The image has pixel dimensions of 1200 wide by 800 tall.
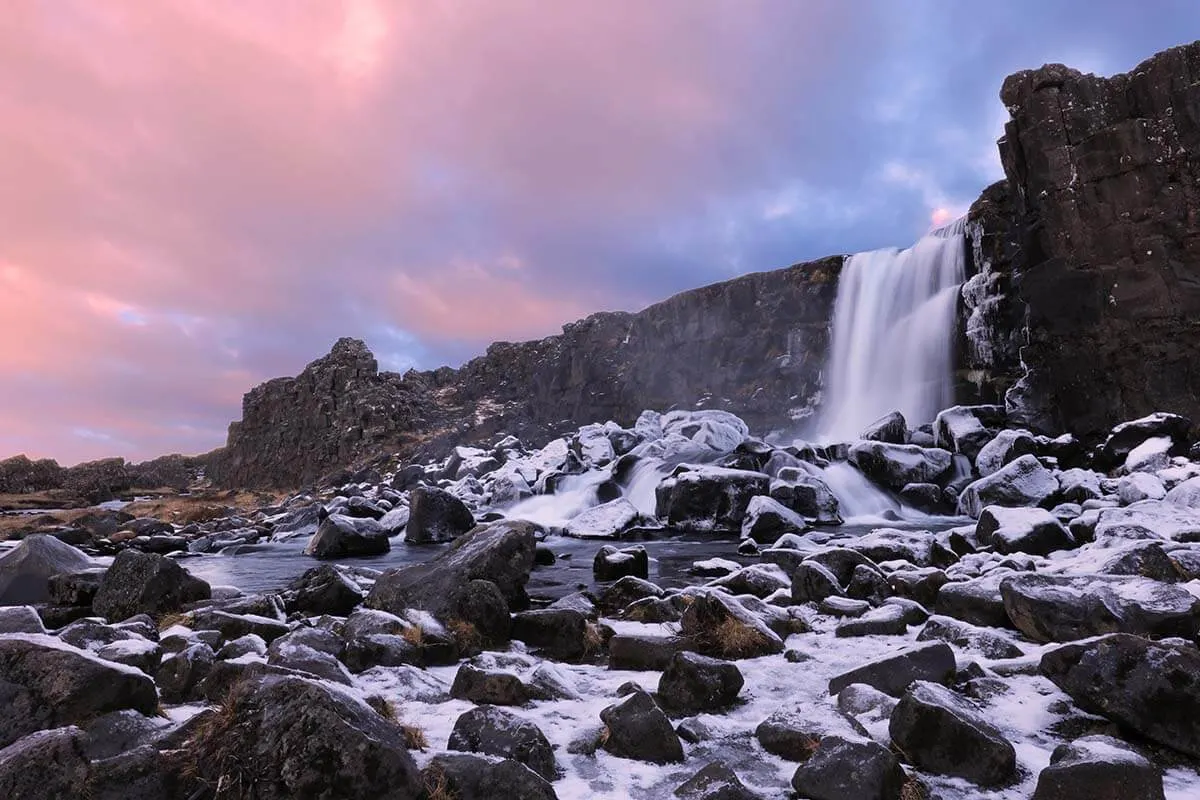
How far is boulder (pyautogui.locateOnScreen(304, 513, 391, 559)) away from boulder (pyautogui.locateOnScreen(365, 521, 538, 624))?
11593mm

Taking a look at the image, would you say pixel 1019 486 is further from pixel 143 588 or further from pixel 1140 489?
pixel 143 588

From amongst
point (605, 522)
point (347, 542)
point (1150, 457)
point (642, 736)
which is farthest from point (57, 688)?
point (1150, 457)

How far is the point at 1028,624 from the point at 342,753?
283 inches

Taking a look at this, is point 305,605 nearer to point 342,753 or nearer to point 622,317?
point 342,753

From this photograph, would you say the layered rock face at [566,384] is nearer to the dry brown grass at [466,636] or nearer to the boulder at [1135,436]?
the boulder at [1135,436]

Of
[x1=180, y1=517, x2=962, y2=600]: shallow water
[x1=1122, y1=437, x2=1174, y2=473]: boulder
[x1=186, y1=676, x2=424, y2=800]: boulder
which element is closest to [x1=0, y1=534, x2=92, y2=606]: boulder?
[x1=180, y1=517, x2=962, y2=600]: shallow water

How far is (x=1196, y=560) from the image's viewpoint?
28.1ft

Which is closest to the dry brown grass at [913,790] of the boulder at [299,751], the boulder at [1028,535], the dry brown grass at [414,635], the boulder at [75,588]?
the boulder at [299,751]

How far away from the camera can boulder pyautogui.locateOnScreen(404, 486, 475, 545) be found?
24.5 metres

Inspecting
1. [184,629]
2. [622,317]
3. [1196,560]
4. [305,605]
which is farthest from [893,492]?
[622,317]

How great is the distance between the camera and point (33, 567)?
12.0 meters

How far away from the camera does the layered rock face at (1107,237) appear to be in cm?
2820

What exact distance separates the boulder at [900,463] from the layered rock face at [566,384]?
34359 millimetres

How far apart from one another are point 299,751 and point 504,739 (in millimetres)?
1554
